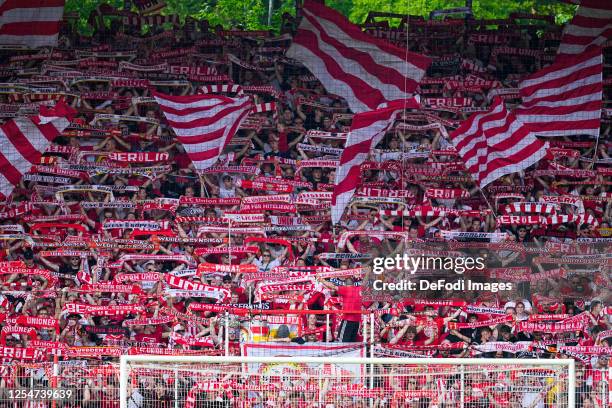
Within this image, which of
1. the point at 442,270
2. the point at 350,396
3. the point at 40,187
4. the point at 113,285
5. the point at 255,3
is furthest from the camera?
the point at 255,3

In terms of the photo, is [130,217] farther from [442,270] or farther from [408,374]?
[408,374]

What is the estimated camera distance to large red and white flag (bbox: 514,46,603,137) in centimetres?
1983

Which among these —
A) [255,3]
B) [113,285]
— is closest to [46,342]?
[113,285]

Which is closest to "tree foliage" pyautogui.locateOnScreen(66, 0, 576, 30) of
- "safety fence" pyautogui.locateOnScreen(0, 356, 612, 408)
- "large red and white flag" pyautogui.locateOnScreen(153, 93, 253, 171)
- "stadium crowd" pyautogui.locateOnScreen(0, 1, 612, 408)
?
"stadium crowd" pyautogui.locateOnScreen(0, 1, 612, 408)

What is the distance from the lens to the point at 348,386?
1525 cm

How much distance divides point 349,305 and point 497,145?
367 cm

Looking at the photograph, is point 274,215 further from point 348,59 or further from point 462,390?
point 462,390

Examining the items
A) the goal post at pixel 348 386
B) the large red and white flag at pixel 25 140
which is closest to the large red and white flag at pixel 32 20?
the large red and white flag at pixel 25 140

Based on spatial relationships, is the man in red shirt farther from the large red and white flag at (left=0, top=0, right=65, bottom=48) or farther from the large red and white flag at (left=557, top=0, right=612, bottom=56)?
the large red and white flag at (left=0, top=0, right=65, bottom=48)

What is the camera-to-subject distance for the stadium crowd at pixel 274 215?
18.3 m

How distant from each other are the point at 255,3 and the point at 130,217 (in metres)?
12.1

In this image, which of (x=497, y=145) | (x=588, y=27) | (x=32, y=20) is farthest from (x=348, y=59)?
(x=32, y=20)

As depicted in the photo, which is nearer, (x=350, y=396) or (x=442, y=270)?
(x=350, y=396)

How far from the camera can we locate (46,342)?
60.4ft
